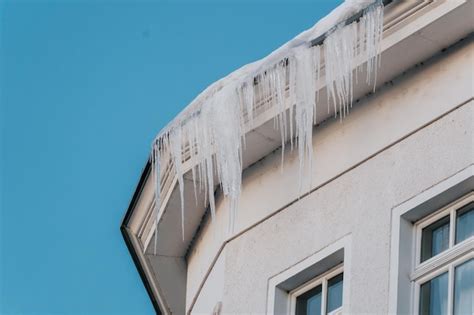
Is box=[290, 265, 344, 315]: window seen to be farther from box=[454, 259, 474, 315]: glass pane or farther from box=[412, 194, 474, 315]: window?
box=[454, 259, 474, 315]: glass pane

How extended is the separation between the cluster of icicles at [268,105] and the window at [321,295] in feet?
2.54

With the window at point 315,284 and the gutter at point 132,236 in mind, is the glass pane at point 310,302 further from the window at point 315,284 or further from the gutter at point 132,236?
the gutter at point 132,236

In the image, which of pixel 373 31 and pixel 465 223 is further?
pixel 373 31

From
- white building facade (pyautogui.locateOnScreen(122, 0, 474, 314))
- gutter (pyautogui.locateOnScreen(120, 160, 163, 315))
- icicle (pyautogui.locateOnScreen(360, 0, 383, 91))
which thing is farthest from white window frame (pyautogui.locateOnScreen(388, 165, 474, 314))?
gutter (pyautogui.locateOnScreen(120, 160, 163, 315))

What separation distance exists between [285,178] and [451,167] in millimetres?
1466

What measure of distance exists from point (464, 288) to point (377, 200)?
3.10 feet

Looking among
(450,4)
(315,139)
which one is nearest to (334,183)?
(315,139)

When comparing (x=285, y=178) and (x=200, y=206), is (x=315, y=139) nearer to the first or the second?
(x=285, y=178)

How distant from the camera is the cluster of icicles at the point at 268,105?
12.0 meters

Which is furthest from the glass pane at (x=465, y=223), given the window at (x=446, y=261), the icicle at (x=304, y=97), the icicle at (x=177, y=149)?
the icicle at (x=177, y=149)

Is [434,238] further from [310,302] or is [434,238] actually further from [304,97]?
[304,97]

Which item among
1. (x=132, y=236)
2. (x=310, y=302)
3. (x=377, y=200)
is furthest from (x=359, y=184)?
(x=132, y=236)

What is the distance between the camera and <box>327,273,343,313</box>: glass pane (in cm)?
1190

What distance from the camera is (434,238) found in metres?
11.6
